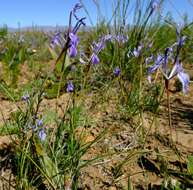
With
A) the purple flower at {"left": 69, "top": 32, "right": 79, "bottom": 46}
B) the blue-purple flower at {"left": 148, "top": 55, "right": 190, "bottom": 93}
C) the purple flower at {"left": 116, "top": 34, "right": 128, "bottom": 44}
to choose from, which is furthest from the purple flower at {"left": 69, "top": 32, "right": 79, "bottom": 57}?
the purple flower at {"left": 116, "top": 34, "right": 128, "bottom": 44}

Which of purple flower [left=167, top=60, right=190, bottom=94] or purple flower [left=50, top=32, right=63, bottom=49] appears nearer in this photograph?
purple flower [left=167, top=60, right=190, bottom=94]

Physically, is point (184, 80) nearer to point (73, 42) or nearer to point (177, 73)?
point (177, 73)

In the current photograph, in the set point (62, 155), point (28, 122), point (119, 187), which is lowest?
point (119, 187)

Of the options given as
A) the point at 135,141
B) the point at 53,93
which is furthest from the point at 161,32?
the point at 135,141

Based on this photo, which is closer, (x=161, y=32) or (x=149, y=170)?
(x=149, y=170)

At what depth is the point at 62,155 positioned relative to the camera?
1.65m

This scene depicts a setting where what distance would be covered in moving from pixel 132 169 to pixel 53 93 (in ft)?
3.77

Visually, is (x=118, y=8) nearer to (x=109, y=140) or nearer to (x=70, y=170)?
(x=109, y=140)

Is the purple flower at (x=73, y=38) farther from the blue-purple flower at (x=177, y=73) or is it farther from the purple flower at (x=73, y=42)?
the blue-purple flower at (x=177, y=73)

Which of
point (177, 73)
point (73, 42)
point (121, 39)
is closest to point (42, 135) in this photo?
point (73, 42)

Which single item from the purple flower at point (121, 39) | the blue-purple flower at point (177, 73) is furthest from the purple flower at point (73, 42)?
the purple flower at point (121, 39)

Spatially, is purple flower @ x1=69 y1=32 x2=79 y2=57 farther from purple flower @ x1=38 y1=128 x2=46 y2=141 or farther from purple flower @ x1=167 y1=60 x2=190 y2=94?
purple flower @ x1=38 y1=128 x2=46 y2=141

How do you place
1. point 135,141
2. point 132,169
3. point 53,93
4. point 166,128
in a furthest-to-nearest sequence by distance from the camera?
1. point 53,93
2. point 166,128
3. point 135,141
4. point 132,169

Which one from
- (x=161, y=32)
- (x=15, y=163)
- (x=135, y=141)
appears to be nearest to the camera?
(x=15, y=163)
